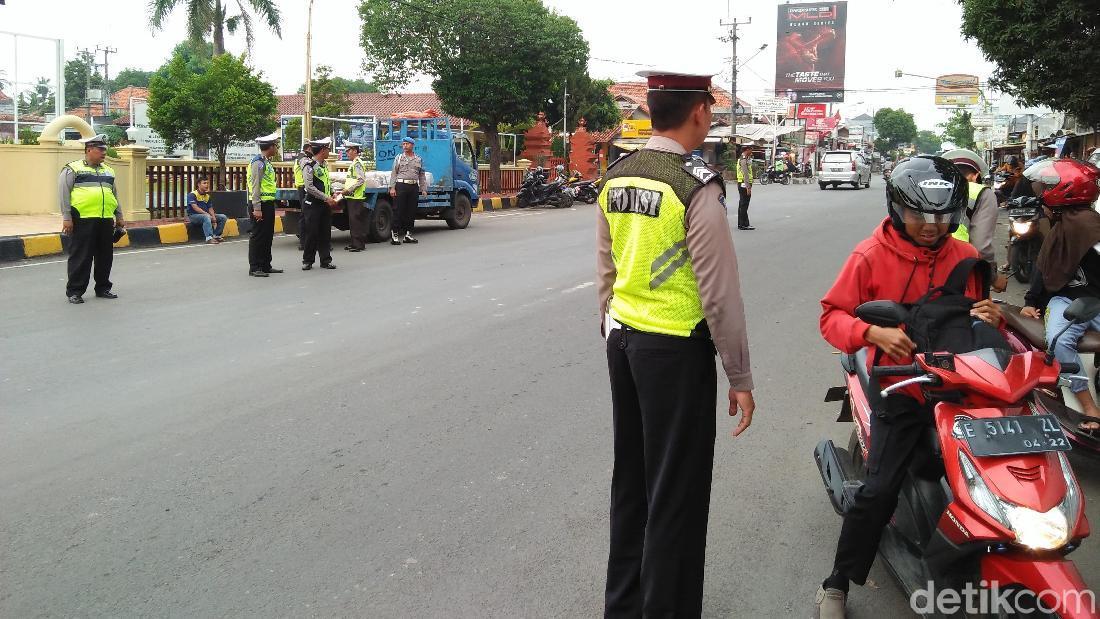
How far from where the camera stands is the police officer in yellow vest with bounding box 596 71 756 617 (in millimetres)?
2738

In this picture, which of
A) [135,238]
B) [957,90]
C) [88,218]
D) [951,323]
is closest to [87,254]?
[88,218]

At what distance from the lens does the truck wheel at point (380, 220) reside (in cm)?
1538

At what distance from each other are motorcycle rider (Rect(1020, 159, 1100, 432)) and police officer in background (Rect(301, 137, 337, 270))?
8.66m

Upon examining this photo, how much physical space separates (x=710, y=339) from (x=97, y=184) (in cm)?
842

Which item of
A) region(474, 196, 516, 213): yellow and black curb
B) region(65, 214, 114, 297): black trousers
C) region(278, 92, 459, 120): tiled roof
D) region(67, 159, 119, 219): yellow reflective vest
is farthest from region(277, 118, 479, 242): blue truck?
region(278, 92, 459, 120): tiled roof

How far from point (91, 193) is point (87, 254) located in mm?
656

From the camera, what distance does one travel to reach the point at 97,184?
9.45 metres

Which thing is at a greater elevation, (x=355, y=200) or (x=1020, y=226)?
(x=355, y=200)

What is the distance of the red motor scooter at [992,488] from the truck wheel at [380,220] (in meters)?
13.0

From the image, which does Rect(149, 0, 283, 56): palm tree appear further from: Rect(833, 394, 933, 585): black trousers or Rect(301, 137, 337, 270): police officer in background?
Rect(833, 394, 933, 585): black trousers

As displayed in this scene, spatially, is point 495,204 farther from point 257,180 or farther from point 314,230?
point 257,180

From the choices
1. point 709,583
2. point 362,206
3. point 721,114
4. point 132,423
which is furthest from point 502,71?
point 721,114

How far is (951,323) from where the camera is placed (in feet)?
9.98

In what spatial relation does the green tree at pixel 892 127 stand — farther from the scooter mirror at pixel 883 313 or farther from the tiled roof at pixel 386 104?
the scooter mirror at pixel 883 313
